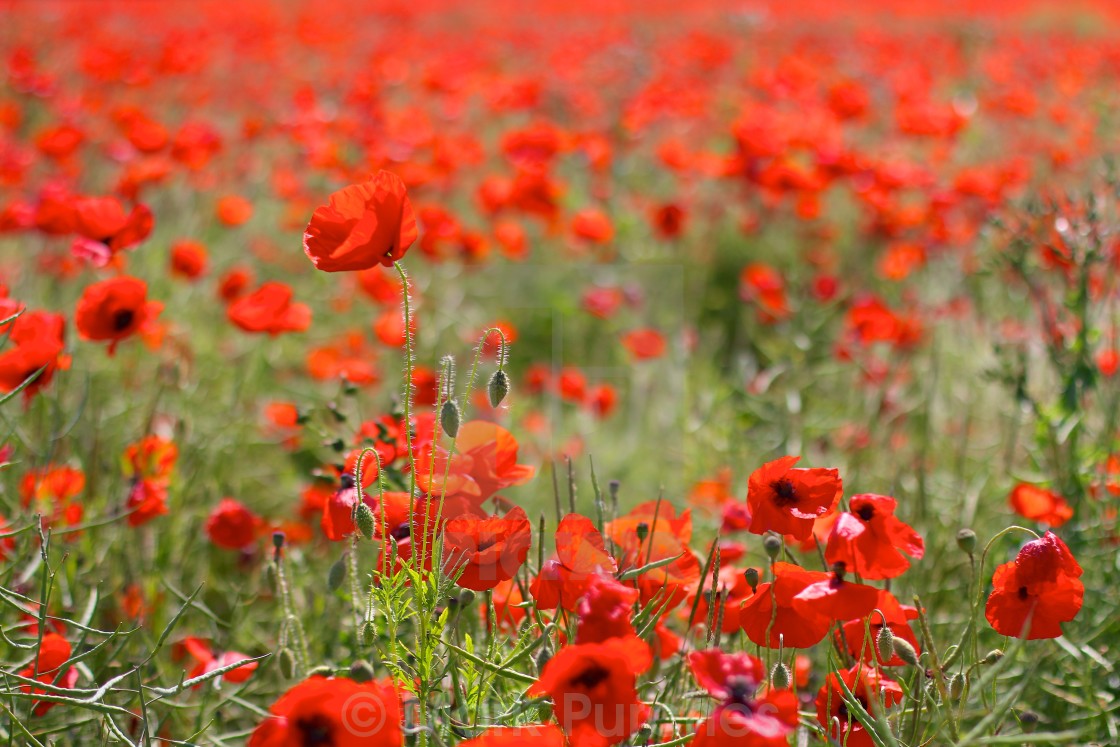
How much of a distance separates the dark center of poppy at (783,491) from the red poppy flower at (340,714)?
480 mm

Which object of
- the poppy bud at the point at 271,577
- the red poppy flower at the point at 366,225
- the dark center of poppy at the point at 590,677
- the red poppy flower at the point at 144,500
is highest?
the red poppy flower at the point at 366,225

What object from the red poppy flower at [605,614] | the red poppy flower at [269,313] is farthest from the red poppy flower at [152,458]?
the red poppy flower at [605,614]

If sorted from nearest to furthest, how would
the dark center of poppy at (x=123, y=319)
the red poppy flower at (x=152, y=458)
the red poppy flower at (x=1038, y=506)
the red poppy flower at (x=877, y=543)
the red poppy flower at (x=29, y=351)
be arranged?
the red poppy flower at (x=877, y=543) < the red poppy flower at (x=29, y=351) < the red poppy flower at (x=1038, y=506) < the dark center of poppy at (x=123, y=319) < the red poppy flower at (x=152, y=458)

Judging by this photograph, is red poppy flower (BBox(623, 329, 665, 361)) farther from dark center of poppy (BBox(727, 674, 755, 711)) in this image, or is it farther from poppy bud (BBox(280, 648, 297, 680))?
dark center of poppy (BBox(727, 674, 755, 711))

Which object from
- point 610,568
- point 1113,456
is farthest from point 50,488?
point 1113,456

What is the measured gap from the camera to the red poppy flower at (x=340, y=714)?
87 centimetres

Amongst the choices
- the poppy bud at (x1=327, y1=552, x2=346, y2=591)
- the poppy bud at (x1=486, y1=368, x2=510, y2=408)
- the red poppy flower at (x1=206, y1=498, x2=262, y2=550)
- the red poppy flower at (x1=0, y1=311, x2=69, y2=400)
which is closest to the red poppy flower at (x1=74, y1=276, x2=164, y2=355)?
the red poppy flower at (x1=0, y1=311, x2=69, y2=400)

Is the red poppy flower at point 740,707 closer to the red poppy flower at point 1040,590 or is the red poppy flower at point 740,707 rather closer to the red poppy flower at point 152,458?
the red poppy flower at point 1040,590

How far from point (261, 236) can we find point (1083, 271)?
3373 mm

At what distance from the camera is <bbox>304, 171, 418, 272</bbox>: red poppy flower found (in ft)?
3.44

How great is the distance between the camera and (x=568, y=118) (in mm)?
5484

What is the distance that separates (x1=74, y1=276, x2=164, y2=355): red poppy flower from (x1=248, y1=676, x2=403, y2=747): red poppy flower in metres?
0.93

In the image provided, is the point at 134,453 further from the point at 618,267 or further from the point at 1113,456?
the point at 618,267

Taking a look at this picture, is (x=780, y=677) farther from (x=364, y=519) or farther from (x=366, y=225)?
(x=366, y=225)
